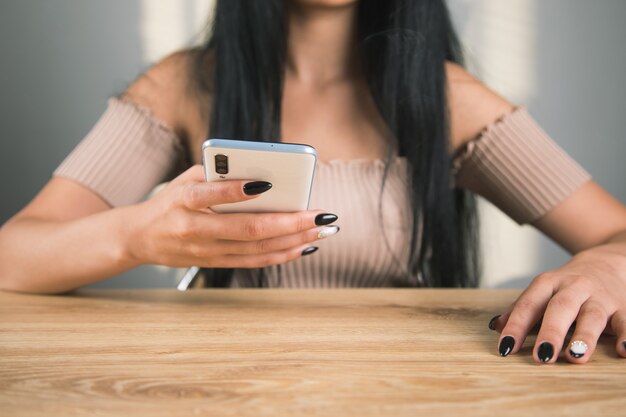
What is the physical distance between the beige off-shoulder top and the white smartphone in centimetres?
48

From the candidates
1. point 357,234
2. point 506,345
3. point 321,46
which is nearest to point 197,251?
point 506,345

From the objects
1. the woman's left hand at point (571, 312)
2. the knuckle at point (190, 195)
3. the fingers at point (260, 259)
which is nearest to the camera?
the woman's left hand at point (571, 312)

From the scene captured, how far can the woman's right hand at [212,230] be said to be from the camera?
0.67 meters

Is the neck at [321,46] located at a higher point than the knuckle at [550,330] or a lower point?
higher

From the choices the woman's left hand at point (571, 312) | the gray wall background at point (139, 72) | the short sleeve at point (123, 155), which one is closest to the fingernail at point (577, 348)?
the woman's left hand at point (571, 312)

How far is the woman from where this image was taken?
3.81 ft

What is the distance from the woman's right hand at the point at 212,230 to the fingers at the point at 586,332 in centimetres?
26

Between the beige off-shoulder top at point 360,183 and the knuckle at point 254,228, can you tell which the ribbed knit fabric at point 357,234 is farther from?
the knuckle at point 254,228

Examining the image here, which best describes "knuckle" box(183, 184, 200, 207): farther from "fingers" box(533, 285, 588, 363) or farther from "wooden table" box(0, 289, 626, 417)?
"fingers" box(533, 285, 588, 363)

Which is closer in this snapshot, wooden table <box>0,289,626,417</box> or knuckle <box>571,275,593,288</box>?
wooden table <box>0,289,626,417</box>

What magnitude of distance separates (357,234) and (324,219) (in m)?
0.49

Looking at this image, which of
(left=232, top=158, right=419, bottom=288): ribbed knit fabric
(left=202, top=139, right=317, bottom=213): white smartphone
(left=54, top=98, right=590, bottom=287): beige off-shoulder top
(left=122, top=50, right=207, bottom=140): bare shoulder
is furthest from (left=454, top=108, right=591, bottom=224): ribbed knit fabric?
(left=202, top=139, right=317, bottom=213): white smartphone

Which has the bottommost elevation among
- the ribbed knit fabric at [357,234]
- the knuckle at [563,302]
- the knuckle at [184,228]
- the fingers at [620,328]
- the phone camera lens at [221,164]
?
the ribbed knit fabric at [357,234]

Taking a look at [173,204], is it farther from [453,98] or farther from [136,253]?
[453,98]
